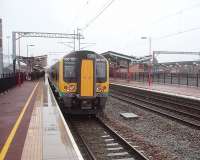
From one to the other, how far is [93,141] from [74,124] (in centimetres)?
341

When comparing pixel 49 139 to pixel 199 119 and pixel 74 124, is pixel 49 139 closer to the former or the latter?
pixel 74 124

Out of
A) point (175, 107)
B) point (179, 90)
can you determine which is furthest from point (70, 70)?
point (179, 90)

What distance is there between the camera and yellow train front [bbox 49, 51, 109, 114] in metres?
15.6

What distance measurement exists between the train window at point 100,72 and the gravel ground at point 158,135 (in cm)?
182

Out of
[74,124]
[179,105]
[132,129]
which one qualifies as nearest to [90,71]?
Result: [74,124]

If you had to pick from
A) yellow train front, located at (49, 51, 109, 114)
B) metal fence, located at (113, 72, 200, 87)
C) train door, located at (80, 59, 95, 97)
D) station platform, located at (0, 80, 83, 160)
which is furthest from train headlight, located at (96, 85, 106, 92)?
metal fence, located at (113, 72, 200, 87)

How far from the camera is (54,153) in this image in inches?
313

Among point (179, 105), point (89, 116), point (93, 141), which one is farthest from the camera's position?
point (179, 105)

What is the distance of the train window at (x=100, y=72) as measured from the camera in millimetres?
16000

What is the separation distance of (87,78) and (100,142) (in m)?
4.56

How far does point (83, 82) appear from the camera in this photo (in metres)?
15.6

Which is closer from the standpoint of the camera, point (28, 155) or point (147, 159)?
point (28, 155)

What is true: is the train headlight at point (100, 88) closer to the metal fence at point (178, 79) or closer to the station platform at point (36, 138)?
the station platform at point (36, 138)

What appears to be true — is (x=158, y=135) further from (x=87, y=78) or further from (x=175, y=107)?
(x=175, y=107)
